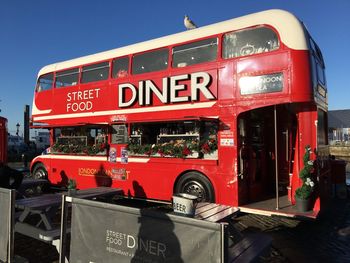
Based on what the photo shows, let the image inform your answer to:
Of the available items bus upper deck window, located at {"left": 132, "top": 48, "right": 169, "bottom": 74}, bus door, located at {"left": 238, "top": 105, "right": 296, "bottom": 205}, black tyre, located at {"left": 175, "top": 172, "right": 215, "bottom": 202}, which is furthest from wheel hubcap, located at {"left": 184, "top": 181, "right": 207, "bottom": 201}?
bus upper deck window, located at {"left": 132, "top": 48, "right": 169, "bottom": 74}

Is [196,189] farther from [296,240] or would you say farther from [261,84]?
[261,84]

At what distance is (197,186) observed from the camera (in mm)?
7512

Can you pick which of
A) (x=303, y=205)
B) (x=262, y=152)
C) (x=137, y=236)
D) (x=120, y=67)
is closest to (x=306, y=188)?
(x=303, y=205)

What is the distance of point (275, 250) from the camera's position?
18.6ft

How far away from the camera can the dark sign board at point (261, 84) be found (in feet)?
21.6

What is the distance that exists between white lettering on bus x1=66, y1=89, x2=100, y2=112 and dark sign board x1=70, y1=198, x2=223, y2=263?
598 centimetres

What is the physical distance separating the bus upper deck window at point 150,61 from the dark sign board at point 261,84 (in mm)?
2111

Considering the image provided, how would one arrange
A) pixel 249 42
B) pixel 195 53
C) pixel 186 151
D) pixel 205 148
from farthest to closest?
pixel 195 53 → pixel 186 151 → pixel 205 148 → pixel 249 42

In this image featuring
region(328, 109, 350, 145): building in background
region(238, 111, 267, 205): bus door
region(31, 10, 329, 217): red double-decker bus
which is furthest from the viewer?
region(328, 109, 350, 145): building in background

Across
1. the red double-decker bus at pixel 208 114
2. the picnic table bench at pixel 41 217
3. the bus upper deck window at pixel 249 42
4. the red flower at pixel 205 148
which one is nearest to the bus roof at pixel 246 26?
the red double-decker bus at pixel 208 114

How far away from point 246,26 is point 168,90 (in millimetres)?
2265

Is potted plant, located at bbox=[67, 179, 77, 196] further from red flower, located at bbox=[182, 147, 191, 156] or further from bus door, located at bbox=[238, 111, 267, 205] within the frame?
bus door, located at bbox=[238, 111, 267, 205]

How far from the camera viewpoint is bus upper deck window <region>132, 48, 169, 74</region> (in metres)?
8.24

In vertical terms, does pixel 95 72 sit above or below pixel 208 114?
above
